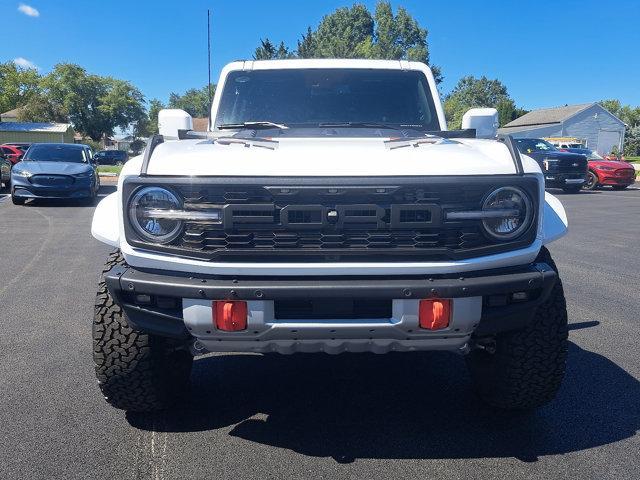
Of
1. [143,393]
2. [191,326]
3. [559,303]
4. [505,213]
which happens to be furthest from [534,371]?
[143,393]

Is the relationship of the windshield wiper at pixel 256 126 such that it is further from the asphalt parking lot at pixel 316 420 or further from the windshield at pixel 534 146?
the windshield at pixel 534 146

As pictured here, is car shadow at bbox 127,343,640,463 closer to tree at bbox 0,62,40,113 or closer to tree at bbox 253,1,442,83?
tree at bbox 253,1,442,83

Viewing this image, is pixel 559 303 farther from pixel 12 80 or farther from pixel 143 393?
pixel 12 80

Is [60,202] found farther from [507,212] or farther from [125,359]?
[507,212]

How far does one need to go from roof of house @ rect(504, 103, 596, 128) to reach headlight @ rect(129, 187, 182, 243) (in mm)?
59812

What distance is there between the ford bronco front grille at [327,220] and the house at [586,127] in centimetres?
5757

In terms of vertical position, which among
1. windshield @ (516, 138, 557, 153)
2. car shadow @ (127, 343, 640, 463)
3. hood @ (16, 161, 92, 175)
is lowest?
car shadow @ (127, 343, 640, 463)

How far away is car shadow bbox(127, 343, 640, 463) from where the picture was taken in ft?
9.40

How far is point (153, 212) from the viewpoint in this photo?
2.55 m

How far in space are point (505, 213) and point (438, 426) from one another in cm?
121

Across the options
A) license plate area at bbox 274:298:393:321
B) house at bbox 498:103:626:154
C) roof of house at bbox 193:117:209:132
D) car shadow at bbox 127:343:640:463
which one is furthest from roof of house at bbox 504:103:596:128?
license plate area at bbox 274:298:393:321

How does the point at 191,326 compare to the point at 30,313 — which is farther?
the point at 30,313

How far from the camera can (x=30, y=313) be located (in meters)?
5.03

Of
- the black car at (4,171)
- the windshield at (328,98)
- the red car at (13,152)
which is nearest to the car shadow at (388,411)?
the windshield at (328,98)
